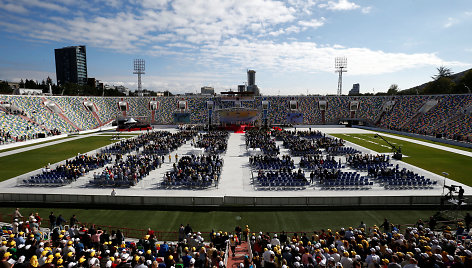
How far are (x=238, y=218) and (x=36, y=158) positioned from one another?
28.0 metres

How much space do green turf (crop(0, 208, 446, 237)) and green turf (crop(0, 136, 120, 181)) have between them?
9842 millimetres

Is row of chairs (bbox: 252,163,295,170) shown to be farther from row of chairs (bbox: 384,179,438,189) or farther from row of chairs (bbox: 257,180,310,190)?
row of chairs (bbox: 384,179,438,189)

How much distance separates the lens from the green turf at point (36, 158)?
79.4ft

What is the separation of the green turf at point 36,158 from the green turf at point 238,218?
9842 millimetres

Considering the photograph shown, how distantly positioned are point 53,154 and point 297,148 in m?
31.2

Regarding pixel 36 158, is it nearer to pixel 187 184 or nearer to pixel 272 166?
pixel 187 184

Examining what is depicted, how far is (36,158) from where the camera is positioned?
29.5 metres

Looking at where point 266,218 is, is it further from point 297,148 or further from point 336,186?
point 297,148

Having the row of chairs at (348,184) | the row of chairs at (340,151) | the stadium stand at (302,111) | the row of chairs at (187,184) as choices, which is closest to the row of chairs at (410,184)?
the row of chairs at (348,184)

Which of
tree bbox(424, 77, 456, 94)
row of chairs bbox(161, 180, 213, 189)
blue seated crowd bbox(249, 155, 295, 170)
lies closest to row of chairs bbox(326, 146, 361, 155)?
blue seated crowd bbox(249, 155, 295, 170)

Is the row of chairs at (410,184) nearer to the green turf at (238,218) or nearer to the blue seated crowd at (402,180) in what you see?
the blue seated crowd at (402,180)

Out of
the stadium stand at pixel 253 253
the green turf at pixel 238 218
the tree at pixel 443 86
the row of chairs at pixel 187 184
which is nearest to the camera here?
the stadium stand at pixel 253 253

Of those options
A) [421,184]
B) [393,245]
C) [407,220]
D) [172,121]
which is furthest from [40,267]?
[172,121]

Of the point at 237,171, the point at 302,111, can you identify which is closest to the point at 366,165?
the point at 237,171
